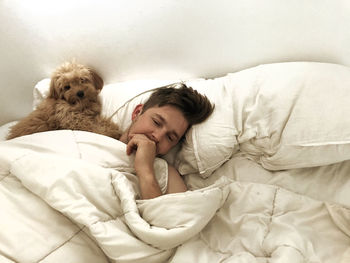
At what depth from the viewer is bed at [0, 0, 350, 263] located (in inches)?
32.2

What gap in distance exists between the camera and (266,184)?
1.03 metres

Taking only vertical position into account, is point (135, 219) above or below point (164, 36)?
→ below

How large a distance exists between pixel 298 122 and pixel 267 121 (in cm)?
11

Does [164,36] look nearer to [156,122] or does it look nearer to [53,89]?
[156,122]

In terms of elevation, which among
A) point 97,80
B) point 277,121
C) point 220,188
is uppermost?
point 97,80

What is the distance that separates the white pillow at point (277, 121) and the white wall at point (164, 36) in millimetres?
144

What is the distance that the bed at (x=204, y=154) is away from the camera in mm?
817

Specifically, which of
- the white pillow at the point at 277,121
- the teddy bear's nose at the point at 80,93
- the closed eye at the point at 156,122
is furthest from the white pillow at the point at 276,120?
the teddy bear's nose at the point at 80,93

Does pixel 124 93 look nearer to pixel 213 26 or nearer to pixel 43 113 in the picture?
pixel 43 113

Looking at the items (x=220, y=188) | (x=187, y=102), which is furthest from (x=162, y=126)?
(x=220, y=188)

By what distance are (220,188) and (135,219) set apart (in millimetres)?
296

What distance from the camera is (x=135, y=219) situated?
0.83m

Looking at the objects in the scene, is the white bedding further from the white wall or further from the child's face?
the white wall

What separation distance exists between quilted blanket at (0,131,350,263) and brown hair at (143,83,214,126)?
0.28 metres
